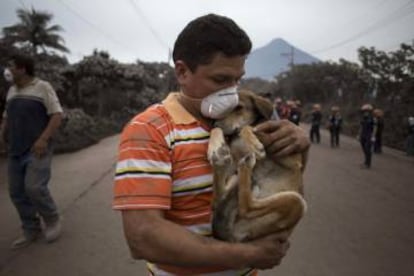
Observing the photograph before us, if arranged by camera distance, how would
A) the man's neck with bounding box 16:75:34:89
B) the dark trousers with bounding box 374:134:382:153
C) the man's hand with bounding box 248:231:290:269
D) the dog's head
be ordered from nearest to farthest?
the man's hand with bounding box 248:231:290:269, the dog's head, the man's neck with bounding box 16:75:34:89, the dark trousers with bounding box 374:134:382:153

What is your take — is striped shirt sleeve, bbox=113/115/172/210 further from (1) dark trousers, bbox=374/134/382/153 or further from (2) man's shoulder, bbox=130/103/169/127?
(1) dark trousers, bbox=374/134/382/153

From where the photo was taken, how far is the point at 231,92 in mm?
1690

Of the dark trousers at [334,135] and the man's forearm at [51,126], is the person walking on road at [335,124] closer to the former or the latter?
the dark trousers at [334,135]

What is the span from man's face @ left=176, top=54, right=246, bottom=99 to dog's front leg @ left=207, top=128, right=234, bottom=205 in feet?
0.72

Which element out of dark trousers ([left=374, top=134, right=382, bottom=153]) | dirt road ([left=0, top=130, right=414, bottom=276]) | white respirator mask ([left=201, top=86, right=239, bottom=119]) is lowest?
dark trousers ([left=374, top=134, right=382, bottom=153])

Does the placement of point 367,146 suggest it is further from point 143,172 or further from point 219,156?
point 143,172

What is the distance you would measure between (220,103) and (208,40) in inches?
9.2

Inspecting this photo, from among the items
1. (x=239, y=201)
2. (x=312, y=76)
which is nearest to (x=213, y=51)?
(x=239, y=201)

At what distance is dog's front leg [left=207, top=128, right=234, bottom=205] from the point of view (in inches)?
61.7

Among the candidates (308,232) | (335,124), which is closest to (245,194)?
(308,232)

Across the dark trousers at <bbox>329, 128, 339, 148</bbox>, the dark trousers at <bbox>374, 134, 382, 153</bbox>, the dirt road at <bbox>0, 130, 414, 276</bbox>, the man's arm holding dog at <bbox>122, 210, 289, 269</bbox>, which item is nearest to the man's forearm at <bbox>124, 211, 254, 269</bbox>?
the man's arm holding dog at <bbox>122, 210, 289, 269</bbox>

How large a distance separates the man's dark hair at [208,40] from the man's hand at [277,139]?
12.0 inches

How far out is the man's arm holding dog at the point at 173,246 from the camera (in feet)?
4.90

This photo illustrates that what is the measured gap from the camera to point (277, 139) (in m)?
1.74
